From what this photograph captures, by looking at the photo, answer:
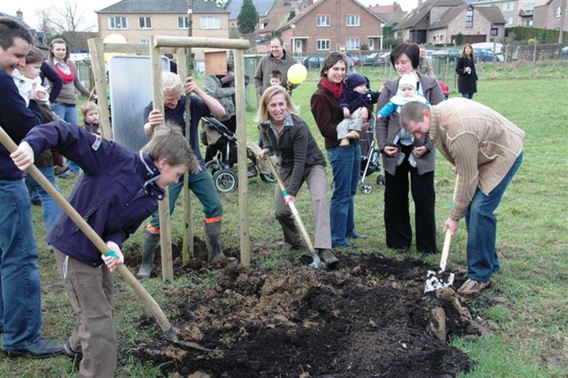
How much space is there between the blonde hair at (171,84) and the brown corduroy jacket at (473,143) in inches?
96.9

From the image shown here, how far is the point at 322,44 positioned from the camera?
64500mm

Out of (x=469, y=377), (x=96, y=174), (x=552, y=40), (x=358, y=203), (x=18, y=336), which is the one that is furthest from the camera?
(x=552, y=40)

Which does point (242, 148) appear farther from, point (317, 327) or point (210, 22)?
point (210, 22)

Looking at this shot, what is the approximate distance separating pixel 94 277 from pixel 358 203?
548 centimetres

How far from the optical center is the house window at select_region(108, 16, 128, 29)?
206ft

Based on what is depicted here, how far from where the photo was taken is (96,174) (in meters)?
3.21

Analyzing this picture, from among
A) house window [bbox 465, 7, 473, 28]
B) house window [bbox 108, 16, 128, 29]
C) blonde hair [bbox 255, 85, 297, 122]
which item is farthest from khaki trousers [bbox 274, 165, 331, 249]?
house window [bbox 465, 7, 473, 28]

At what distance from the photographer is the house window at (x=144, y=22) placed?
6322 centimetres

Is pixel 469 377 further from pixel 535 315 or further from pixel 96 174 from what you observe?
pixel 96 174

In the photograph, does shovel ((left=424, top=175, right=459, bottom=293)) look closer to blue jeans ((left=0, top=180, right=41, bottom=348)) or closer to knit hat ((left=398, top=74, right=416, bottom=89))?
knit hat ((left=398, top=74, right=416, bottom=89))

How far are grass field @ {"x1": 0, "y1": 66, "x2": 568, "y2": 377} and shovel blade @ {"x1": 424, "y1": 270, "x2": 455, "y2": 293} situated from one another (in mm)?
284

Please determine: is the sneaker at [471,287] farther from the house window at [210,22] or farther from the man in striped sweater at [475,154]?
the house window at [210,22]

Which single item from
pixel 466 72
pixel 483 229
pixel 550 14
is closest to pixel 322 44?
pixel 550 14

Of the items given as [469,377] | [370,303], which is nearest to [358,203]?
[370,303]
